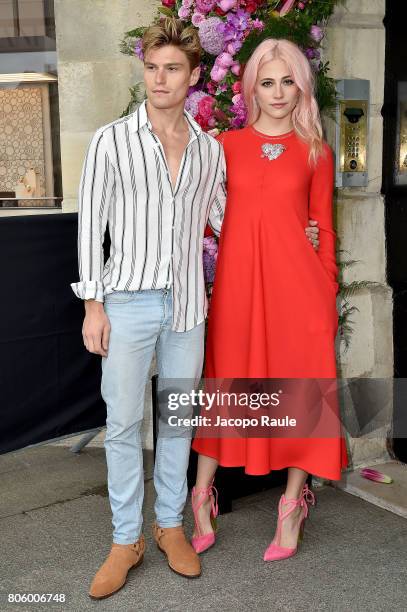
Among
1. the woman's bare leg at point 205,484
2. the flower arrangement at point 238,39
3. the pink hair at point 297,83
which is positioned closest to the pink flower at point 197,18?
the flower arrangement at point 238,39

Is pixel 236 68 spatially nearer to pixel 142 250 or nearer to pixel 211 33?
pixel 211 33

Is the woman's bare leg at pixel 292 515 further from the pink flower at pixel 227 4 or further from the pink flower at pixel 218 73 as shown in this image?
the pink flower at pixel 227 4

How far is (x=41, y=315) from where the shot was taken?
3805mm

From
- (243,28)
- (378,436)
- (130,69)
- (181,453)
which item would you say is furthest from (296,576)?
(130,69)

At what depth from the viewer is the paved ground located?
10.1 ft

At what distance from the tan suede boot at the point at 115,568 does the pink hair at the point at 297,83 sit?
177 centimetres

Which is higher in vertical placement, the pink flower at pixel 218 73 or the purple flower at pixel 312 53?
the purple flower at pixel 312 53

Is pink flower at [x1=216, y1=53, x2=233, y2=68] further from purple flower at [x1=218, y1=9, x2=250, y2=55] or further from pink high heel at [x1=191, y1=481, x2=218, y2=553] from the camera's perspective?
pink high heel at [x1=191, y1=481, x2=218, y2=553]

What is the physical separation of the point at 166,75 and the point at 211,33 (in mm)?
1007

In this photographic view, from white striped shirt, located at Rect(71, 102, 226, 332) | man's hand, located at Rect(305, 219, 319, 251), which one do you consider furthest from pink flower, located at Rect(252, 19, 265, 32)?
man's hand, located at Rect(305, 219, 319, 251)

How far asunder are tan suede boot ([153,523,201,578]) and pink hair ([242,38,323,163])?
5.55 feet

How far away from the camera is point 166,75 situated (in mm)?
2947

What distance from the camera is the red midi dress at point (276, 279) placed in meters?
3.29

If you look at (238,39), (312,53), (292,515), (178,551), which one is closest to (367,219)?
(312,53)
